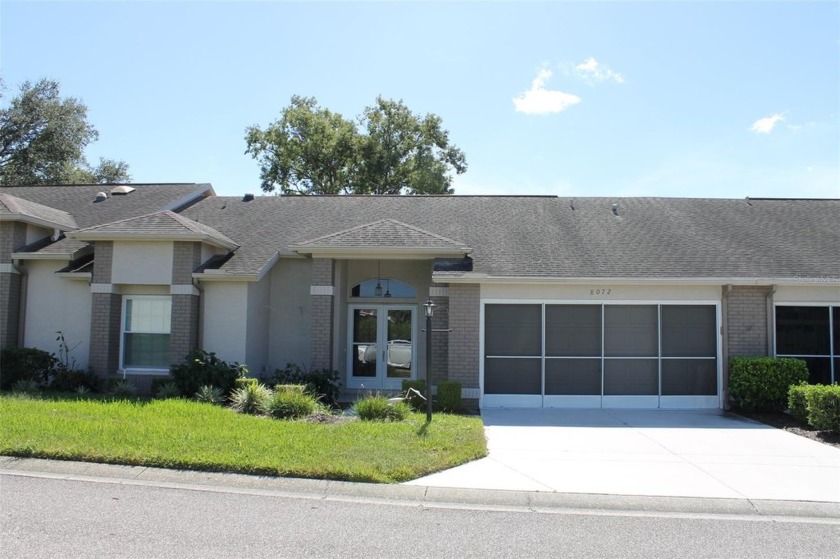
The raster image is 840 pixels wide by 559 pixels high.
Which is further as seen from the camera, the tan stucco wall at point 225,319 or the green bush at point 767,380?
the tan stucco wall at point 225,319

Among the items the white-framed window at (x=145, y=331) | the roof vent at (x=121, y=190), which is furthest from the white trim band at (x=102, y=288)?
the roof vent at (x=121, y=190)

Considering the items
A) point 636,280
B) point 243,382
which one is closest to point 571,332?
point 636,280

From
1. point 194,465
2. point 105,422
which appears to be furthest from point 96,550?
point 105,422

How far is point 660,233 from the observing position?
1697 centimetres

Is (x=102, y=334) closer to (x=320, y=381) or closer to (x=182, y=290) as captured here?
(x=182, y=290)

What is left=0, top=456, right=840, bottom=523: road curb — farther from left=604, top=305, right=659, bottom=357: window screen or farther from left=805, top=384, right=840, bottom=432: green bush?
left=604, top=305, right=659, bottom=357: window screen

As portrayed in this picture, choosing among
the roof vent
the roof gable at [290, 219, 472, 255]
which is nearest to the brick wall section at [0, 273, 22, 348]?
the roof vent

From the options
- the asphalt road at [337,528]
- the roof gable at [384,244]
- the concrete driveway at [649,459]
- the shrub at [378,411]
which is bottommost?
the asphalt road at [337,528]

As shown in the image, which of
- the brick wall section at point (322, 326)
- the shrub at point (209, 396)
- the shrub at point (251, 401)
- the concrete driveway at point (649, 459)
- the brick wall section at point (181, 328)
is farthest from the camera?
the brick wall section at point (181, 328)

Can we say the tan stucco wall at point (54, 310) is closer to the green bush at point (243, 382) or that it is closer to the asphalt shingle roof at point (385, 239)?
the green bush at point (243, 382)

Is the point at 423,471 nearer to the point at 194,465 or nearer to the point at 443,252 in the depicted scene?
the point at 194,465

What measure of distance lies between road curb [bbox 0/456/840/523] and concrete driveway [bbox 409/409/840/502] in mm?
229

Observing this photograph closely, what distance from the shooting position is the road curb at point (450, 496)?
280 inches

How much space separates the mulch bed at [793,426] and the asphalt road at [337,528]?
4.76 m
